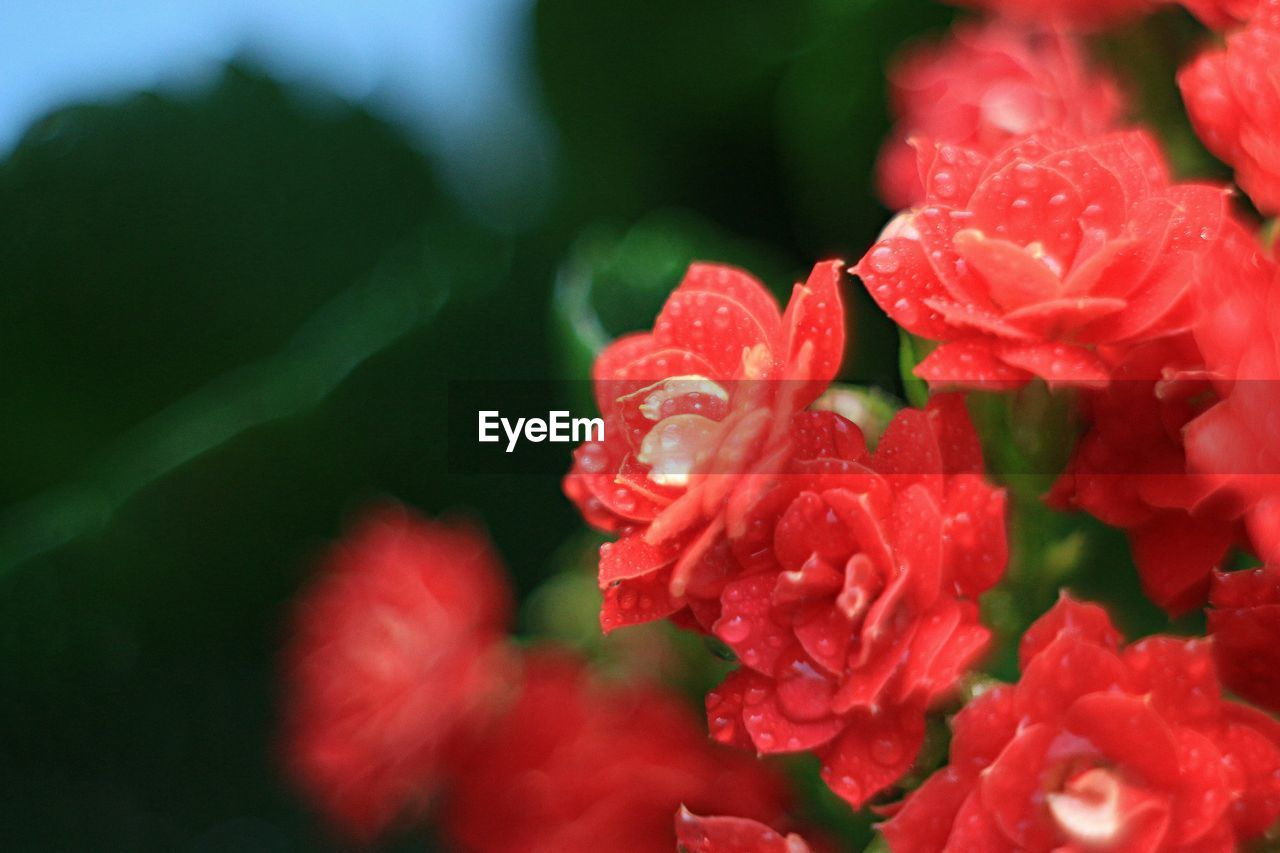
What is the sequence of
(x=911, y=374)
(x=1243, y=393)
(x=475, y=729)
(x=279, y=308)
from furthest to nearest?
(x=279, y=308), (x=475, y=729), (x=911, y=374), (x=1243, y=393)

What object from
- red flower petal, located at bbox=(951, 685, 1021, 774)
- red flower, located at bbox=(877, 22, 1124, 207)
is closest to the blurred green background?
red flower, located at bbox=(877, 22, 1124, 207)

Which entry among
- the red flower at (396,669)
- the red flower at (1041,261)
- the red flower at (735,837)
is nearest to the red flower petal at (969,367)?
the red flower at (1041,261)

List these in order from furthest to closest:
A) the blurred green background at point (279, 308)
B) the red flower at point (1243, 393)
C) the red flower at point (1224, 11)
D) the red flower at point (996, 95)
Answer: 1. the blurred green background at point (279, 308)
2. the red flower at point (996, 95)
3. the red flower at point (1224, 11)
4. the red flower at point (1243, 393)

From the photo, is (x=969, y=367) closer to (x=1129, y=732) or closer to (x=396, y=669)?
(x=1129, y=732)

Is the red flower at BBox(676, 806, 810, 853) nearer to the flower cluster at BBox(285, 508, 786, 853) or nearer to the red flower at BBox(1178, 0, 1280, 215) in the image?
the flower cluster at BBox(285, 508, 786, 853)

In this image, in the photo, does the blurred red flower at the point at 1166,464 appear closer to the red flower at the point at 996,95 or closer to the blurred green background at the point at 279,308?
the red flower at the point at 996,95

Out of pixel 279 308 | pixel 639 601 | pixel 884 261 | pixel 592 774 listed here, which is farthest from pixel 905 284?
pixel 279 308
